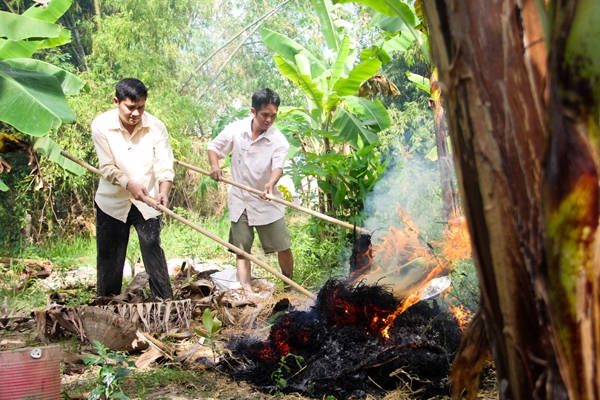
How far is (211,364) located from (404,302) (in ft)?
4.70

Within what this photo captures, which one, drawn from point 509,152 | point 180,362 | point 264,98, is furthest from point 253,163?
point 509,152

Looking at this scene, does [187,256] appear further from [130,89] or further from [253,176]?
[130,89]

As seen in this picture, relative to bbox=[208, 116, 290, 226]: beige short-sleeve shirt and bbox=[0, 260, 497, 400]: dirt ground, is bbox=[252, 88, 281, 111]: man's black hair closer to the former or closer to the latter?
bbox=[208, 116, 290, 226]: beige short-sleeve shirt

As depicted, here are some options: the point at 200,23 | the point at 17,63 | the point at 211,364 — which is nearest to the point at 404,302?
the point at 211,364

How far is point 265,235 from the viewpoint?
6.53 metres

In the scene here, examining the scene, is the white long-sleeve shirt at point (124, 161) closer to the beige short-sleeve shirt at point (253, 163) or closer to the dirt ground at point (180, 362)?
the beige short-sleeve shirt at point (253, 163)

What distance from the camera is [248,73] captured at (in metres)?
19.3

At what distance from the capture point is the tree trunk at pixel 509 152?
4.55 ft

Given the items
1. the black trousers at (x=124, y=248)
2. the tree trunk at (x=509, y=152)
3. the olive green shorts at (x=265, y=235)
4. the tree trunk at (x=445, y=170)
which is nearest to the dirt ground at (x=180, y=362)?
the black trousers at (x=124, y=248)

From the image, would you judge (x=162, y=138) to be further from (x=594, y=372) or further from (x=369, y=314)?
(x=594, y=372)

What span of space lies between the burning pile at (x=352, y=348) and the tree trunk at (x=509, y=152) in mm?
Answer: 2122

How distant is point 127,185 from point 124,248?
0.69 metres

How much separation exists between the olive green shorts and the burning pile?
6.94 feet

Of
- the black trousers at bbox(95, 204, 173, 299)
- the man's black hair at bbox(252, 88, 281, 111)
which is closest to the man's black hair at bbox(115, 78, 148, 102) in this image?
the black trousers at bbox(95, 204, 173, 299)
